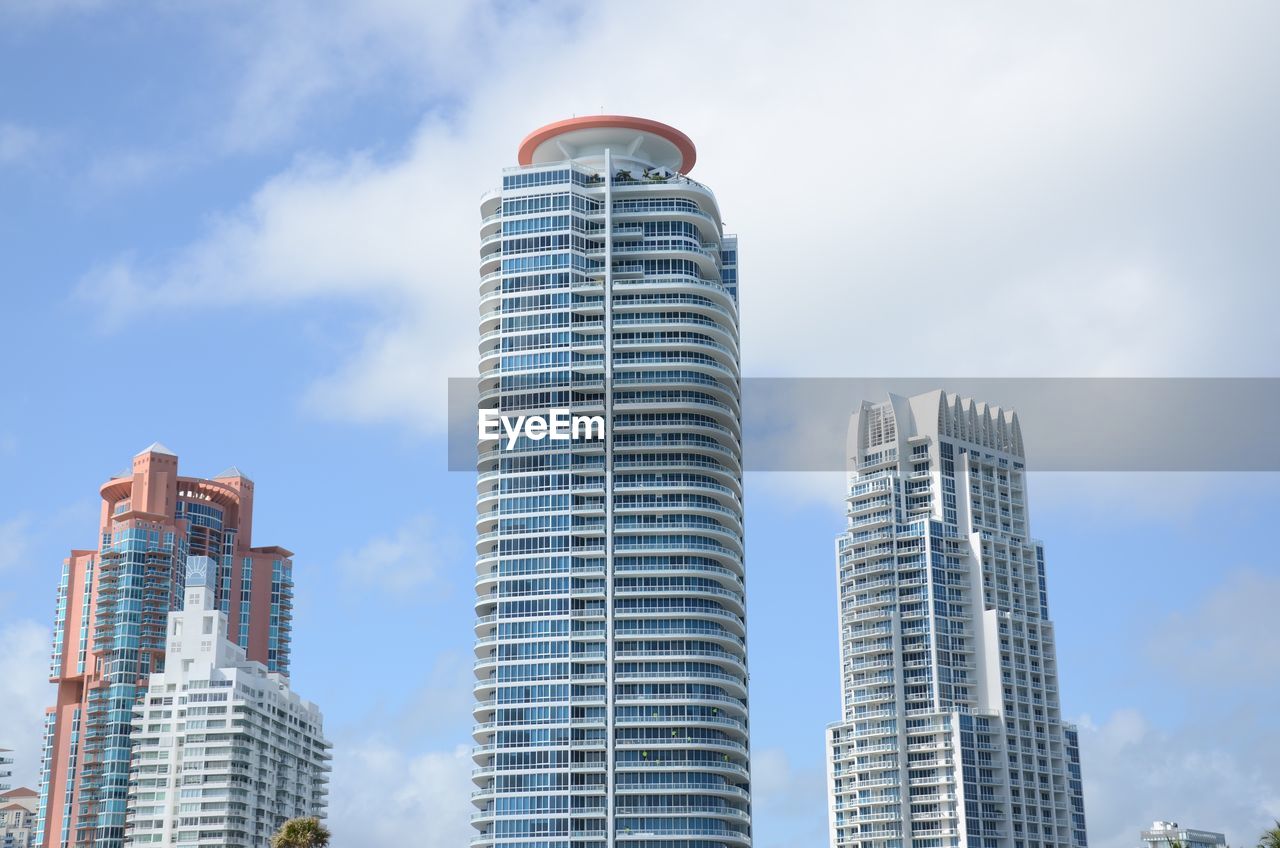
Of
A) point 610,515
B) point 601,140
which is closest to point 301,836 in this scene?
point 610,515

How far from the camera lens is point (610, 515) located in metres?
167

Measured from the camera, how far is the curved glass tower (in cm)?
15888

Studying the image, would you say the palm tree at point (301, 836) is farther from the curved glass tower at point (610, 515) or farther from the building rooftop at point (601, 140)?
the building rooftop at point (601, 140)

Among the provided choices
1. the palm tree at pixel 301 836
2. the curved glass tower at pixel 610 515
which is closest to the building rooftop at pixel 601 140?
the curved glass tower at pixel 610 515

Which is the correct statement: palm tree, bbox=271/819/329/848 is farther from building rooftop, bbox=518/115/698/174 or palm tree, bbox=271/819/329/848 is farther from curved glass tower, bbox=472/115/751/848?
building rooftop, bbox=518/115/698/174

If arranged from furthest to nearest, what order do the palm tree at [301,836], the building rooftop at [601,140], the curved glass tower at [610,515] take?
the building rooftop at [601,140]
the curved glass tower at [610,515]
the palm tree at [301,836]

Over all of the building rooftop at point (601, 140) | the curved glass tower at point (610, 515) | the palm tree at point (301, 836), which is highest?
the building rooftop at point (601, 140)

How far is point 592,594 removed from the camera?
163875mm

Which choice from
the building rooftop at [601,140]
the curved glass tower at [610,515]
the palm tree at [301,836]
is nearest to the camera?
the palm tree at [301,836]

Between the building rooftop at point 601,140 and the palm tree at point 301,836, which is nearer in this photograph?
the palm tree at point 301,836

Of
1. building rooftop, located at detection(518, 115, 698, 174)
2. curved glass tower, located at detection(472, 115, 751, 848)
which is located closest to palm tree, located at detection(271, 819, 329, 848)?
curved glass tower, located at detection(472, 115, 751, 848)

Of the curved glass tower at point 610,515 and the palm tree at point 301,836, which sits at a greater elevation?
the curved glass tower at point 610,515

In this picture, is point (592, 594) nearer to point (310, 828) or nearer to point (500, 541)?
point (500, 541)

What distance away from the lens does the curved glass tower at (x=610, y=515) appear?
521ft
